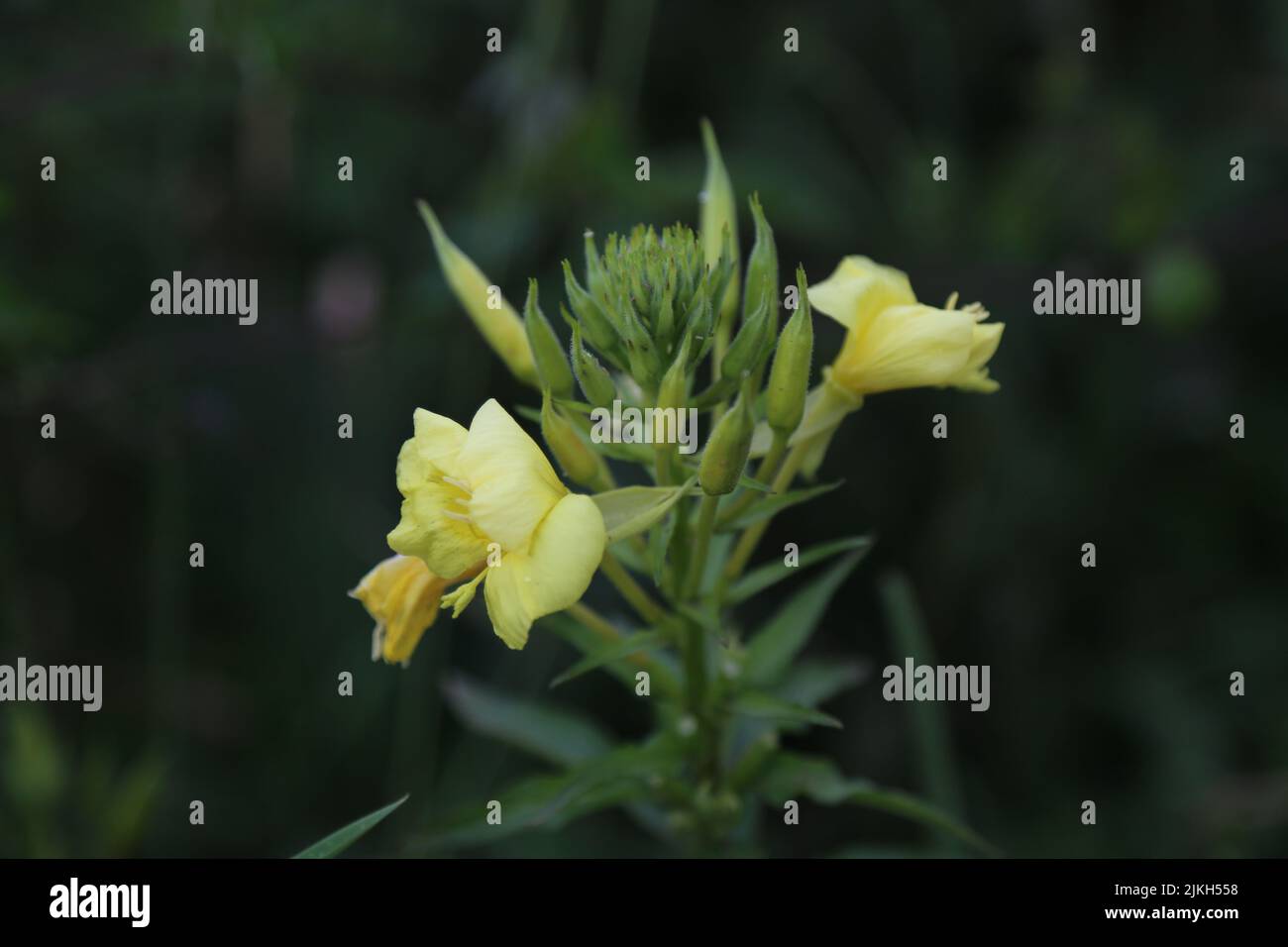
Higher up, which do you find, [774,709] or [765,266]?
[765,266]

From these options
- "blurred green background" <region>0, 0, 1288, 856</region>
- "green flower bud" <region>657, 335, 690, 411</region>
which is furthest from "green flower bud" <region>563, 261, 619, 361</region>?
"blurred green background" <region>0, 0, 1288, 856</region>

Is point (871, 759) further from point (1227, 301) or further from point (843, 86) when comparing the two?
point (843, 86)

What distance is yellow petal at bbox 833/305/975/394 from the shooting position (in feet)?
5.27

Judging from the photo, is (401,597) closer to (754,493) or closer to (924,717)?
(754,493)

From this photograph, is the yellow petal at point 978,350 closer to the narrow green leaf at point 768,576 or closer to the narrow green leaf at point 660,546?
the narrow green leaf at point 768,576

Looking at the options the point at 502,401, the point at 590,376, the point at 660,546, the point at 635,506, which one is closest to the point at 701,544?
the point at 660,546

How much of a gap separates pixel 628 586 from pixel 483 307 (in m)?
0.48

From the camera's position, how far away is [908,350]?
1.62m

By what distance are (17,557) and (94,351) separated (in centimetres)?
55

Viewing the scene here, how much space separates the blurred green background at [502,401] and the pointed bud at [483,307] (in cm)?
101

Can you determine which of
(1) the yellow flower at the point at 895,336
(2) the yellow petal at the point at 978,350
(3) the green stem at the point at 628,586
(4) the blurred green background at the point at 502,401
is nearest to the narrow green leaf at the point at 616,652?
(3) the green stem at the point at 628,586

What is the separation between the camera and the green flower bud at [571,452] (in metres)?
1.55

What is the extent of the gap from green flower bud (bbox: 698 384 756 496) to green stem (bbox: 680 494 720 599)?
0.11 m

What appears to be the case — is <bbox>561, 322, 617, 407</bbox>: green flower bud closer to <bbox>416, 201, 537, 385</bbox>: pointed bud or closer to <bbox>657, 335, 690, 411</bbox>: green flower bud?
<bbox>657, 335, 690, 411</bbox>: green flower bud
